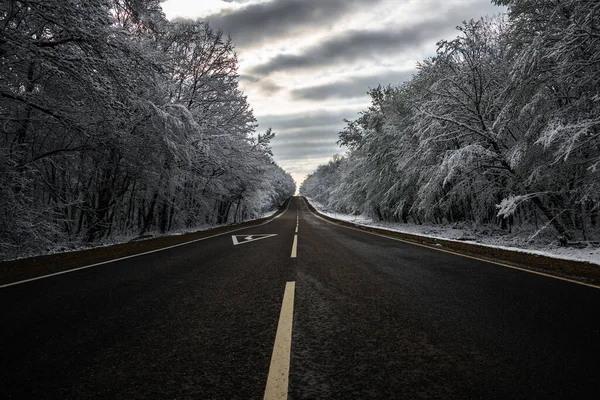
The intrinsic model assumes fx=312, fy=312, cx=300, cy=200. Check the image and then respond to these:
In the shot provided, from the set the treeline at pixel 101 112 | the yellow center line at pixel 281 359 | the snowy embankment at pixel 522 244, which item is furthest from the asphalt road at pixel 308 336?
the treeline at pixel 101 112

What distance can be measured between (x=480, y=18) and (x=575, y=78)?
18.1ft

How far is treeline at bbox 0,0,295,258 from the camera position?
7410 mm

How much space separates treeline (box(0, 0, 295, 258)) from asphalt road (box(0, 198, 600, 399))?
5324 mm

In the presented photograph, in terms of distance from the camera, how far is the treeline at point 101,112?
24.3 ft

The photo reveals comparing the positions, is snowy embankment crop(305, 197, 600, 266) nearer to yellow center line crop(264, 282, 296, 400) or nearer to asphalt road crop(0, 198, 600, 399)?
asphalt road crop(0, 198, 600, 399)

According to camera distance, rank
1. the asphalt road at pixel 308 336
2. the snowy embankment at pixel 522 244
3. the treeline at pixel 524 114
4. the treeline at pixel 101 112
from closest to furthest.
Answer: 1. the asphalt road at pixel 308 336
2. the treeline at pixel 101 112
3. the snowy embankment at pixel 522 244
4. the treeline at pixel 524 114

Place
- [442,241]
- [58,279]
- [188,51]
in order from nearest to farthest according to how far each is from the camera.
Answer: [58,279] < [442,241] < [188,51]

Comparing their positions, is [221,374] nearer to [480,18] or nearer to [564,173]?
[564,173]

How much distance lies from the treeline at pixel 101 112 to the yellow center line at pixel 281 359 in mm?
7461

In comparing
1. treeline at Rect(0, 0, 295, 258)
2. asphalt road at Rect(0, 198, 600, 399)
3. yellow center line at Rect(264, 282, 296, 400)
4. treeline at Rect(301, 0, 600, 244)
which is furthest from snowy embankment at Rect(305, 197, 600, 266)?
treeline at Rect(0, 0, 295, 258)

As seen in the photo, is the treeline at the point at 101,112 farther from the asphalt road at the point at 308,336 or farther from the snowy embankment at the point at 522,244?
the snowy embankment at the point at 522,244

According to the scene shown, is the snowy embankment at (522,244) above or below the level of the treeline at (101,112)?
below

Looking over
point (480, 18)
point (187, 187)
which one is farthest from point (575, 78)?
point (187, 187)

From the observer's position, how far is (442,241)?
11539 millimetres
